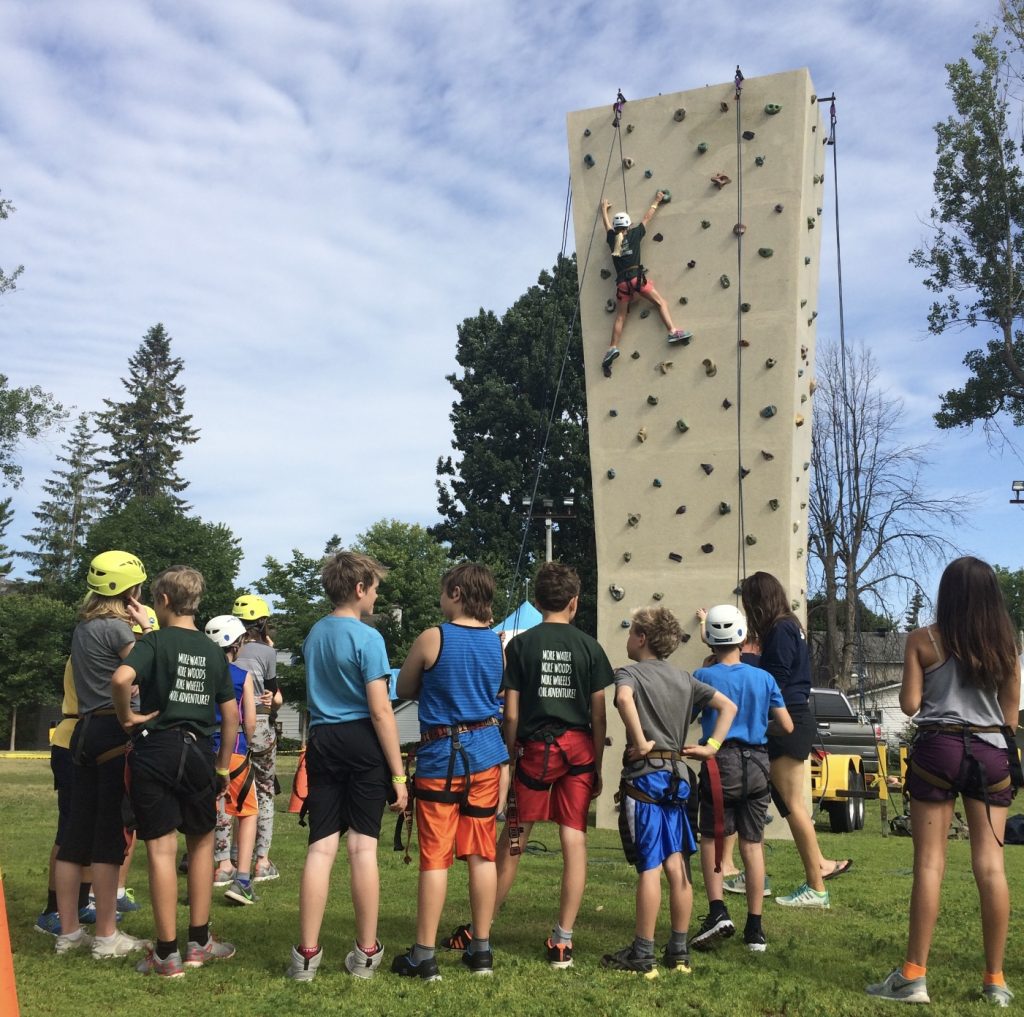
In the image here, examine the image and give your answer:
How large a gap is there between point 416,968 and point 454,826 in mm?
570

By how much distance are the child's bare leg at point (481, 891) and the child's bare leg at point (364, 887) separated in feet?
1.37

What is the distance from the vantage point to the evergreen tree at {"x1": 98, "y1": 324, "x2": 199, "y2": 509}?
5872cm

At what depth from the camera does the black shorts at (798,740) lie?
6.04 m

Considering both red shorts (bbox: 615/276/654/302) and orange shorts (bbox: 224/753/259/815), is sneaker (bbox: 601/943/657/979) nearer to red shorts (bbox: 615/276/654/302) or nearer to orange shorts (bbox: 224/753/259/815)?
orange shorts (bbox: 224/753/259/815)

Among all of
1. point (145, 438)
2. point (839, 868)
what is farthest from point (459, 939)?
point (145, 438)

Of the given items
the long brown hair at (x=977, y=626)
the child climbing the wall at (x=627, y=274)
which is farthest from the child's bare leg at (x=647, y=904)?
the child climbing the wall at (x=627, y=274)

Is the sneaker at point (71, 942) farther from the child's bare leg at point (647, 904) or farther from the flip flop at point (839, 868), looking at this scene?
the flip flop at point (839, 868)

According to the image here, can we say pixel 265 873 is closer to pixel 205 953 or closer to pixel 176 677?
pixel 205 953

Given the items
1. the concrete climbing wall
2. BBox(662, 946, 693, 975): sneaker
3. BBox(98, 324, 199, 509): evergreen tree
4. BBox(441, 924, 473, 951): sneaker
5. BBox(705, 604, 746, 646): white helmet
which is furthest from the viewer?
BBox(98, 324, 199, 509): evergreen tree

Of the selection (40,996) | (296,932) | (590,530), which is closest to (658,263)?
(296,932)

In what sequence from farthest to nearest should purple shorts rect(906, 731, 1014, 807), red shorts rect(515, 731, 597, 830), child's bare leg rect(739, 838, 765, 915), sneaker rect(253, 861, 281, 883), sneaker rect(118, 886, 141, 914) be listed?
sneaker rect(253, 861, 281, 883) < sneaker rect(118, 886, 141, 914) < child's bare leg rect(739, 838, 765, 915) < red shorts rect(515, 731, 597, 830) < purple shorts rect(906, 731, 1014, 807)

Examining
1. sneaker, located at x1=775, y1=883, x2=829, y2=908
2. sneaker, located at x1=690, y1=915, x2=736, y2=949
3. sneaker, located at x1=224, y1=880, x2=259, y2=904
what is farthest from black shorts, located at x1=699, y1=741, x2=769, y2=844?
sneaker, located at x1=224, y1=880, x2=259, y2=904

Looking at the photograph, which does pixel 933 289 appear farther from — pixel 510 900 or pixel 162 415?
pixel 162 415

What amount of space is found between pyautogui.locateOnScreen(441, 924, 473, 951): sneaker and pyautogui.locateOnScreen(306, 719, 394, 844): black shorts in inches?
31.4
